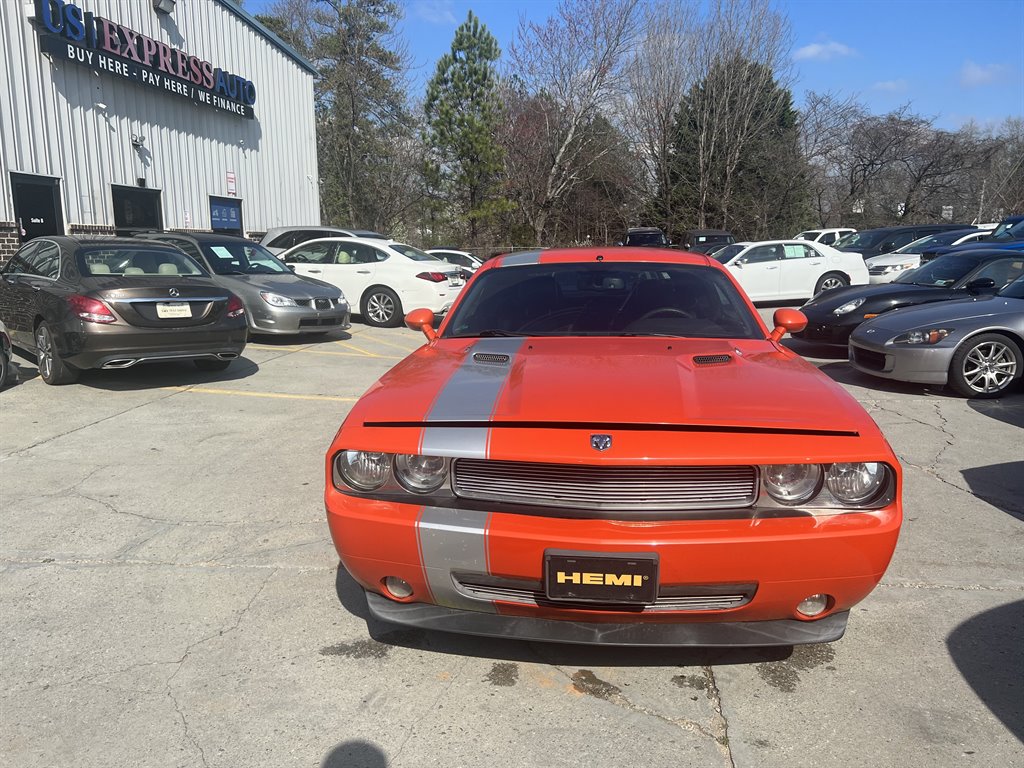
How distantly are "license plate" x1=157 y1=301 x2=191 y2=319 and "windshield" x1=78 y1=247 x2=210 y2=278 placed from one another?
51 centimetres

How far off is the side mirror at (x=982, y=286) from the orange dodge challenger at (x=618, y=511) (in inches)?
261

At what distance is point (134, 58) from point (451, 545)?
54.6 feet

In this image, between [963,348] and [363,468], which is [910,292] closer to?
[963,348]

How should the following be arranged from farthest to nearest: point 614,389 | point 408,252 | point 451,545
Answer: point 408,252 < point 614,389 < point 451,545

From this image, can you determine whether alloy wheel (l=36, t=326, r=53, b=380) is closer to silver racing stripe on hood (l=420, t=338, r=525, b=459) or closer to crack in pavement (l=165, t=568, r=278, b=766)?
crack in pavement (l=165, t=568, r=278, b=766)

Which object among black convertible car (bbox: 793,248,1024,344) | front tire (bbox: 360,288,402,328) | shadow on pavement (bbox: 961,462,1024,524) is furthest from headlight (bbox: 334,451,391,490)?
front tire (bbox: 360,288,402,328)

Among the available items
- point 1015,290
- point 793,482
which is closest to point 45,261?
point 793,482

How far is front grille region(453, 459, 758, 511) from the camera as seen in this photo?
7.60ft

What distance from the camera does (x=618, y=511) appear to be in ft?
7.59

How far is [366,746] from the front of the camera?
2297 millimetres

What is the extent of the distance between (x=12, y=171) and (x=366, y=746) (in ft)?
46.5

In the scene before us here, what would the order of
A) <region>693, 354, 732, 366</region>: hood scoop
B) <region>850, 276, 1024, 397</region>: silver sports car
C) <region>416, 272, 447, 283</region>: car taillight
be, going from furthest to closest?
1. <region>416, 272, 447, 283</region>: car taillight
2. <region>850, 276, 1024, 397</region>: silver sports car
3. <region>693, 354, 732, 366</region>: hood scoop

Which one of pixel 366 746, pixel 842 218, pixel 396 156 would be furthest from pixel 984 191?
pixel 366 746

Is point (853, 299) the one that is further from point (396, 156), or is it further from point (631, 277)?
point (396, 156)
